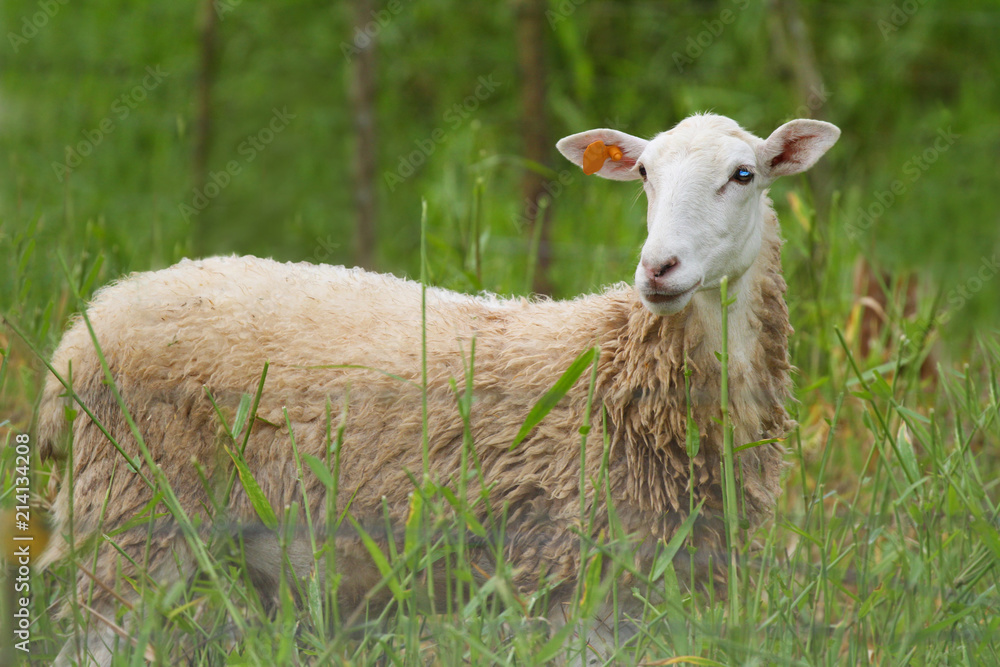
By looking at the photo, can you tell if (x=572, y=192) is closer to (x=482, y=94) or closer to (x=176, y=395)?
(x=482, y=94)

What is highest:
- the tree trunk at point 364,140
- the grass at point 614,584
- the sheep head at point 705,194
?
the tree trunk at point 364,140

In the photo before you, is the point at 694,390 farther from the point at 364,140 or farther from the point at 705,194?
the point at 364,140

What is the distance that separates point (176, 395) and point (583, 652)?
119cm

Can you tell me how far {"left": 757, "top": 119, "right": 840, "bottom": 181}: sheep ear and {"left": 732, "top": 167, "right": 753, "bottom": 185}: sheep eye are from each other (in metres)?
0.09

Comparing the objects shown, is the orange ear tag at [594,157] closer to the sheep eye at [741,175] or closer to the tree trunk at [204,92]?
the sheep eye at [741,175]

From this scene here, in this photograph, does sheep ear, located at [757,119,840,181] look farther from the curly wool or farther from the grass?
the grass

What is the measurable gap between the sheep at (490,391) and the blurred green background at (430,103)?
3.14 meters

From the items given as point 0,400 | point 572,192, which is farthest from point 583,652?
point 572,192

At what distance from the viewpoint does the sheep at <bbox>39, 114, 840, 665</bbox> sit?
2125 mm

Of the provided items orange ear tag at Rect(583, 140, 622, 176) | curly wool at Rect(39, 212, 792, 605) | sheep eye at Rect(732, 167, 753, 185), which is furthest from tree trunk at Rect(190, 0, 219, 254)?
sheep eye at Rect(732, 167, 753, 185)

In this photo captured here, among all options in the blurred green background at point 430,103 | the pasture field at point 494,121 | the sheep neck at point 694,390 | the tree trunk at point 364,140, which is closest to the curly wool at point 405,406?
the sheep neck at point 694,390

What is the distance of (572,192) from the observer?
21.0 ft

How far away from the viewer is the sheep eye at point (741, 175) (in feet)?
7.12

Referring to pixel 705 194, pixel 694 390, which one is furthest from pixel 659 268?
pixel 694 390
